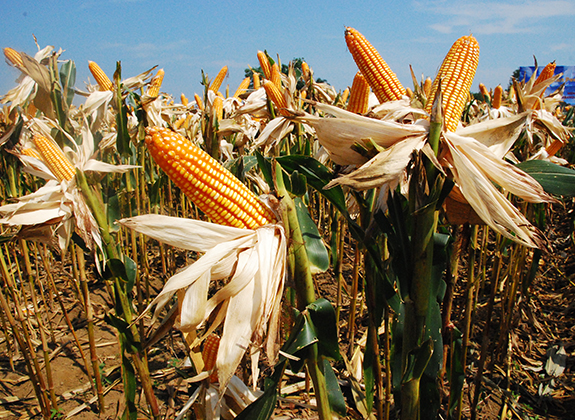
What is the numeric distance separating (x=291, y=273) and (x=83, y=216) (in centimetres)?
102

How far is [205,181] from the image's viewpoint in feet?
3.58

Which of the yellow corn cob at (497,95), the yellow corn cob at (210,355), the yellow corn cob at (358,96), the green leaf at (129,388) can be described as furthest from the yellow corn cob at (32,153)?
the yellow corn cob at (497,95)

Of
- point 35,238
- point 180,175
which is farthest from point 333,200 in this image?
point 35,238

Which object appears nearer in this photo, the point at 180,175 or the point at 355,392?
the point at 180,175

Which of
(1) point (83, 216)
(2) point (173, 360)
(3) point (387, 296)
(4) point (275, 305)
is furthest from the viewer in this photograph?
(2) point (173, 360)

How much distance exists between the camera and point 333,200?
125 centimetres

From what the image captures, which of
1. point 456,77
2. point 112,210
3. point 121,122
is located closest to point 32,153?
point 112,210

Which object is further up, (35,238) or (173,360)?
(35,238)

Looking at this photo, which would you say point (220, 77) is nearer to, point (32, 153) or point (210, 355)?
point (32, 153)

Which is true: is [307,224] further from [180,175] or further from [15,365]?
[15,365]

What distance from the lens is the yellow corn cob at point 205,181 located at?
1040 millimetres

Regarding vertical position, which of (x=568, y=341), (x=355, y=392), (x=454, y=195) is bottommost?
(x=568, y=341)

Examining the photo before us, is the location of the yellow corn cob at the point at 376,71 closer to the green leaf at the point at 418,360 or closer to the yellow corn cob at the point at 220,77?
the green leaf at the point at 418,360

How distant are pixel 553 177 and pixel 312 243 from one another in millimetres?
793
